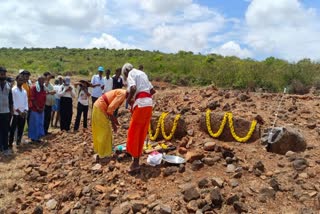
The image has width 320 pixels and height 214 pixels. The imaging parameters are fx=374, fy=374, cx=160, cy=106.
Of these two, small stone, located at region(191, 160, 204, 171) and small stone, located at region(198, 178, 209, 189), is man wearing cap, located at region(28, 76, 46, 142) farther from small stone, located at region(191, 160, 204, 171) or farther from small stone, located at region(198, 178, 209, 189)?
small stone, located at region(198, 178, 209, 189)

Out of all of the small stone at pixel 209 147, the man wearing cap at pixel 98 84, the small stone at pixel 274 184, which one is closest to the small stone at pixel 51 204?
the small stone at pixel 209 147

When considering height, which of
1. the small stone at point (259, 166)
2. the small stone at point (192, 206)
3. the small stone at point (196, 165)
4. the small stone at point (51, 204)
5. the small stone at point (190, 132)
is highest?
the small stone at point (190, 132)

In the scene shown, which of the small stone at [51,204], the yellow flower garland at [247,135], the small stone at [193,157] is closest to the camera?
the small stone at [51,204]

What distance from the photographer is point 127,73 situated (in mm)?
5320

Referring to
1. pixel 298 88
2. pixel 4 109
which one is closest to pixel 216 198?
pixel 4 109

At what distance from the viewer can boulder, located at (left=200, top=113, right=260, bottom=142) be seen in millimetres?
6141

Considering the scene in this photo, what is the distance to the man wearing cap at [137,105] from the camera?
514 cm

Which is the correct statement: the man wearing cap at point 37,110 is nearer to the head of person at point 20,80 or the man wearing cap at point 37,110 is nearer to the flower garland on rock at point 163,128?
the head of person at point 20,80

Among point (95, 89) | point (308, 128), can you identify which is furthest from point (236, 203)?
point (95, 89)

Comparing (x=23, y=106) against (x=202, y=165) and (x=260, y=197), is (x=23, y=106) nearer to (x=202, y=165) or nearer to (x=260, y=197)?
(x=202, y=165)

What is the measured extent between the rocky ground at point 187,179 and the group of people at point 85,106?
17.4 inches

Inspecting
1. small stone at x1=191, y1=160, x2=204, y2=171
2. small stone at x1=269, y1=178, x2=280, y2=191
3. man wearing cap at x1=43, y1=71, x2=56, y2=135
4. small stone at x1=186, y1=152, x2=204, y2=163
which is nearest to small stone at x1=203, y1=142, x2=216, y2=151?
small stone at x1=186, y1=152, x2=204, y2=163

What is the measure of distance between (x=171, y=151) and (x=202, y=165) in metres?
0.77

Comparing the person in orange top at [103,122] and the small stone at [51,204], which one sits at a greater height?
the person in orange top at [103,122]
